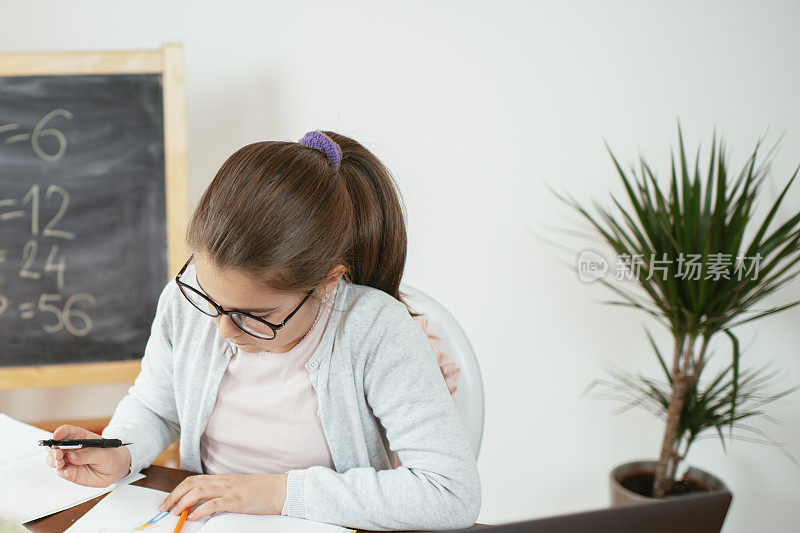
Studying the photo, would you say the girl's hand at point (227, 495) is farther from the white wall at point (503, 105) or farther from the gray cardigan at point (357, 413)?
the white wall at point (503, 105)

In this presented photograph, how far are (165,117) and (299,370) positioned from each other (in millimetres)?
851

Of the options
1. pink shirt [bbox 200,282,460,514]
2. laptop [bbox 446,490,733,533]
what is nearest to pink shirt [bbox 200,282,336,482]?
pink shirt [bbox 200,282,460,514]

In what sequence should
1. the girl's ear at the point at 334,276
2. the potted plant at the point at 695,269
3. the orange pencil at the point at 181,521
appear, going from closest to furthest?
the orange pencil at the point at 181,521, the girl's ear at the point at 334,276, the potted plant at the point at 695,269

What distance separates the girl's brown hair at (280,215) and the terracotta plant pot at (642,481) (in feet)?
3.74

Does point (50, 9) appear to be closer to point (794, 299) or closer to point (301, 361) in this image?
point (301, 361)

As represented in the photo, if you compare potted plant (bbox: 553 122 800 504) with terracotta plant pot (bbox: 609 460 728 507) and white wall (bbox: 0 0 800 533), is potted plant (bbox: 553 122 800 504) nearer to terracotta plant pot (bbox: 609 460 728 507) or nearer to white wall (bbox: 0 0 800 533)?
terracotta plant pot (bbox: 609 460 728 507)

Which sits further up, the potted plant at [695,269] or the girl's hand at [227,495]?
the potted plant at [695,269]

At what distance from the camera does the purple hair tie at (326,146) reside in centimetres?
90

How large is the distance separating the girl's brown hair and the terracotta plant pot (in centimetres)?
114

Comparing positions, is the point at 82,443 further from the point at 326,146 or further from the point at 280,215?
the point at 326,146

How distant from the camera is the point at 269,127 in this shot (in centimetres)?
180

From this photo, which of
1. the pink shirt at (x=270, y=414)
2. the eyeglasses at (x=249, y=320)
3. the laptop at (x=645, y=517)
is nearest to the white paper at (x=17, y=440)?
the pink shirt at (x=270, y=414)

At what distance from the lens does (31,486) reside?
2.81 ft

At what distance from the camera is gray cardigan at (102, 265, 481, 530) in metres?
0.83
